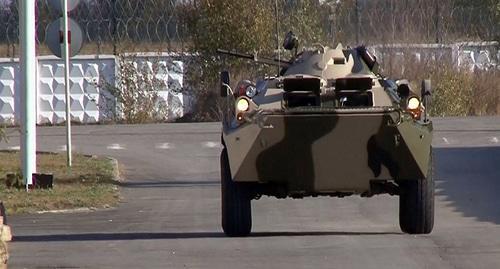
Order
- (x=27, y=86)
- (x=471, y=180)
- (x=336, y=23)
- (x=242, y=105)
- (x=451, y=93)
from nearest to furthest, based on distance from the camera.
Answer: (x=242, y=105) < (x=27, y=86) < (x=471, y=180) < (x=451, y=93) < (x=336, y=23)

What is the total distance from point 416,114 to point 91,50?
25.8 metres

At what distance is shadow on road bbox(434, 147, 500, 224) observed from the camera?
17.3m

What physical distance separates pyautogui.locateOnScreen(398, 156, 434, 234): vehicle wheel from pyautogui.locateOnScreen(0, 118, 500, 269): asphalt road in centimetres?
16

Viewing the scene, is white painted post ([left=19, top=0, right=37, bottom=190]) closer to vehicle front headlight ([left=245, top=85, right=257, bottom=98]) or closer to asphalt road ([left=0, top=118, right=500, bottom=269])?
asphalt road ([left=0, top=118, right=500, bottom=269])

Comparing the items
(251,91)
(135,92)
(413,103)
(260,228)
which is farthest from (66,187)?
(135,92)

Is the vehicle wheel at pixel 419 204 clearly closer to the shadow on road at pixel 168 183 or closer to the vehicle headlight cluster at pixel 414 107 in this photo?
the vehicle headlight cluster at pixel 414 107

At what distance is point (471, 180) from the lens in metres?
20.9

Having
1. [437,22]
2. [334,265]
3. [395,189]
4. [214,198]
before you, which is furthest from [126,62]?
[334,265]

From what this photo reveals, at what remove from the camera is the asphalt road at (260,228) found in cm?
1252

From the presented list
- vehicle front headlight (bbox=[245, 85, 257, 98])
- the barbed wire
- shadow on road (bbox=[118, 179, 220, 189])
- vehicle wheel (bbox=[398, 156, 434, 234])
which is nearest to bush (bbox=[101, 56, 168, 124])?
the barbed wire

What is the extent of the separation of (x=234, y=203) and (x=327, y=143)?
4.06ft

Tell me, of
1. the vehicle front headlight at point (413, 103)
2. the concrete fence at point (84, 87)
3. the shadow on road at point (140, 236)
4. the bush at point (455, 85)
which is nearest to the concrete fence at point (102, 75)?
the concrete fence at point (84, 87)

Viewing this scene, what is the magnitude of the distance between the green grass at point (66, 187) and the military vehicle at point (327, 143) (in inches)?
177

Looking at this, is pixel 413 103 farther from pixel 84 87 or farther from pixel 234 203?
pixel 84 87
